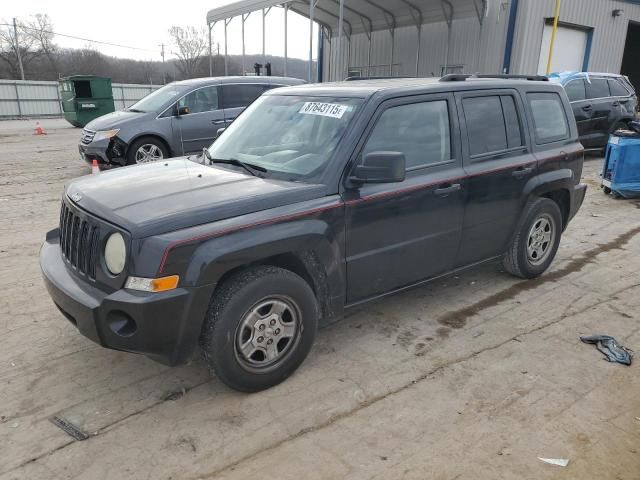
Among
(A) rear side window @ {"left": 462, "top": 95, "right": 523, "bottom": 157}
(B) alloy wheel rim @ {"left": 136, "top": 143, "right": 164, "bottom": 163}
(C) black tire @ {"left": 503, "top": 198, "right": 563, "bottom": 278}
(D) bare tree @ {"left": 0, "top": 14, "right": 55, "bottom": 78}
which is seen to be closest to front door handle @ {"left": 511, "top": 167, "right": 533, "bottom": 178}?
(A) rear side window @ {"left": 462, "top": 95, "right": 523, "bottom": 157}

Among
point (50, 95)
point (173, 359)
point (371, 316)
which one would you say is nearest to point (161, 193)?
point (173, 359)

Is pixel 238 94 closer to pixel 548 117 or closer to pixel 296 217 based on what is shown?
pixel 548 117

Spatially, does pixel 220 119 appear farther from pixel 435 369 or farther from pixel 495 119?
pixel 435 369

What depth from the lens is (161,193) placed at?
318cm

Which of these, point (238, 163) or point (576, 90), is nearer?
point (238, 163)

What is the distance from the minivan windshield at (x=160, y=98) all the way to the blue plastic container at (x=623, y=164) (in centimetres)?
754

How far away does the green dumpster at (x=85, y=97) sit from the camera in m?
19.8

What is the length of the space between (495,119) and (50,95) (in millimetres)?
27903

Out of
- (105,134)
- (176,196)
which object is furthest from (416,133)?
(105,134)

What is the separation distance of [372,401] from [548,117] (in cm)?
332

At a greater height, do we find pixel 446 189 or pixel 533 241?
pixel 446 189

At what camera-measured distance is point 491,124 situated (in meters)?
4.34

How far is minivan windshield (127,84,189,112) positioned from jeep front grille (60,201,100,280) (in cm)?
684

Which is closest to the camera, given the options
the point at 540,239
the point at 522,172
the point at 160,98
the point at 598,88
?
the point at 522,172
